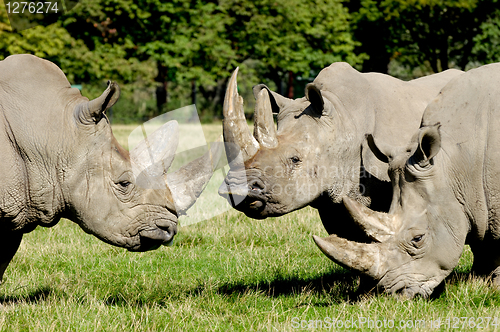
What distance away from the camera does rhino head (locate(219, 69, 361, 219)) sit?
15.2ft

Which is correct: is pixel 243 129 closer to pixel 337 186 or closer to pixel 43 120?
pixel 337 186

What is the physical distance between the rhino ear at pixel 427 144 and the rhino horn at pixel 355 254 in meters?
0.70

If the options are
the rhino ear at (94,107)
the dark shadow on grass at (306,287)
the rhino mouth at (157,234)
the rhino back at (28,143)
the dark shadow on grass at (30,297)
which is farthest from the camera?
the dark shadow on grass at (306,287)

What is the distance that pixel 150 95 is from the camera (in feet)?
164

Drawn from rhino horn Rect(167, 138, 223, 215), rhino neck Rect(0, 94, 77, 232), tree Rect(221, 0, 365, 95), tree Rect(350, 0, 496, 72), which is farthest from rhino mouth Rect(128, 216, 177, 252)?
tree Rect(350, 0, 496, 72)

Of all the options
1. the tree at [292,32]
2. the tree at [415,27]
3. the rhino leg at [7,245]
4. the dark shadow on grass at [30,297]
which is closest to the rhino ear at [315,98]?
the rhino leg at [7,245]

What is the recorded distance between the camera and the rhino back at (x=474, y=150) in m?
4.56

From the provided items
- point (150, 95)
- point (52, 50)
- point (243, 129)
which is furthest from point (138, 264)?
point (150, 95)

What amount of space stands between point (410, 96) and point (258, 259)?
7.09 ft

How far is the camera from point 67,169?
4305 mm

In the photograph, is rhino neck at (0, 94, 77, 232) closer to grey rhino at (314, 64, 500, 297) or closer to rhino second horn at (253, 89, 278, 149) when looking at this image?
rhino second horn at (253, 89, 278, 149)

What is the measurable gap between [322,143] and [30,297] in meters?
2.73

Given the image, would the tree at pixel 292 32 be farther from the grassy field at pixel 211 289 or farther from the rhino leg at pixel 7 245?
the rhino leg at pixel 7 245

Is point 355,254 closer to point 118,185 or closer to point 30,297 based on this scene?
point 118,185
